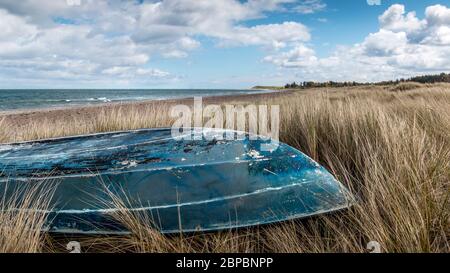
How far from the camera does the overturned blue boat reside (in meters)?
2.58

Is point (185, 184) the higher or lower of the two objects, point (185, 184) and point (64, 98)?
the lower

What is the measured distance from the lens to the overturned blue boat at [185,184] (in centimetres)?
258

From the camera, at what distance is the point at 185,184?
2.78 metres

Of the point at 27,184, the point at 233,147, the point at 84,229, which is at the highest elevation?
the point at 233,147

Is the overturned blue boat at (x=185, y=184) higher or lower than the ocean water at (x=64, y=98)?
lower

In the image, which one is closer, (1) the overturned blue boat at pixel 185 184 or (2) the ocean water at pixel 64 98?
(1) the overturned blue boat at pixel 185 184

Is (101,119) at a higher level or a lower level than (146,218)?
higher

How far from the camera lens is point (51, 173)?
306cm

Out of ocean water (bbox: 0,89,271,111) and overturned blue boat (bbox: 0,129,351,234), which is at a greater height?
ocean water (bbox: 0,89,271,111)

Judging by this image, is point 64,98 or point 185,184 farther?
point 64,98

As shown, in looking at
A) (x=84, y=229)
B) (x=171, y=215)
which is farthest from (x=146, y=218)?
(x=84, y=229)

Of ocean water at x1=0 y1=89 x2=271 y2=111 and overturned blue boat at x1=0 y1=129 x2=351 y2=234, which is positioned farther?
ocean water at x1=0 y1=89 x2=271 y2=111
